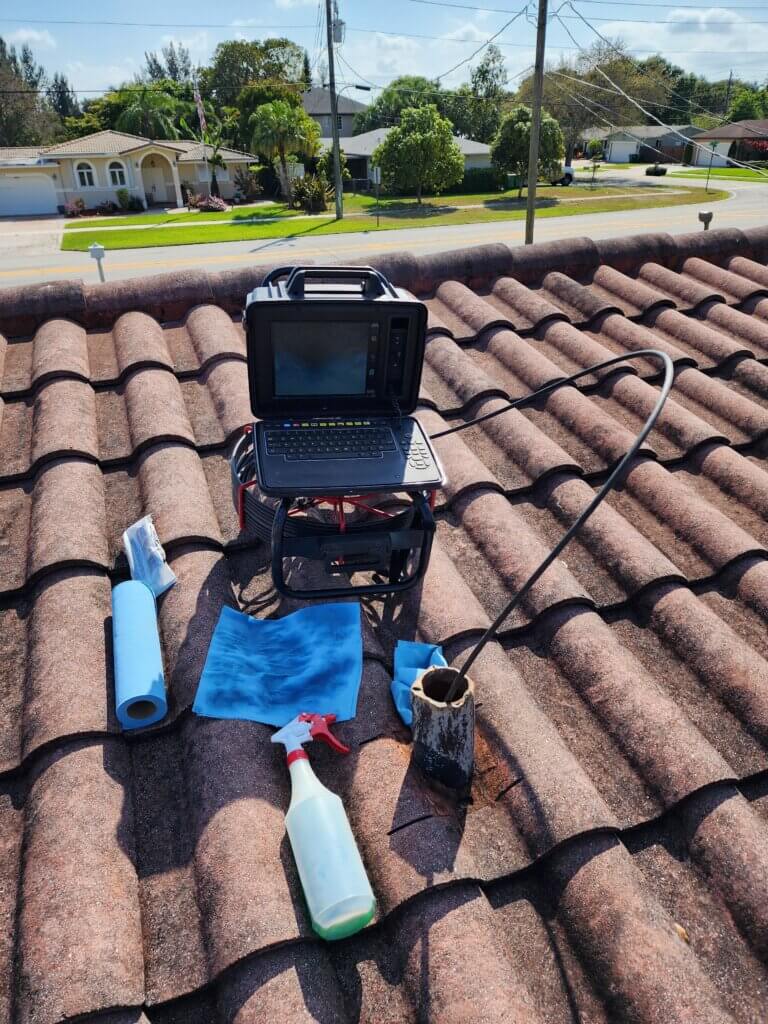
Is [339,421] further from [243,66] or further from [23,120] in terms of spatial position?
[243,66]

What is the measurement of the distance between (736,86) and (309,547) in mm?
133050

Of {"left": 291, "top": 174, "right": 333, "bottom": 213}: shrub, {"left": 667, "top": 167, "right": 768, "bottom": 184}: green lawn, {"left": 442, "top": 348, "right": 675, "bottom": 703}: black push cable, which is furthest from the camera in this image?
{"left": 667, "top": 167, "right": 768, "bottom": 184}: green lawn

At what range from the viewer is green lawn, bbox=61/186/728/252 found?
31.5m

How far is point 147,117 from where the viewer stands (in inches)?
2099

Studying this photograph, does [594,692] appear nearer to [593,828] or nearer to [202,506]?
[593,828]

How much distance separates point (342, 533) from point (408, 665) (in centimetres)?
64

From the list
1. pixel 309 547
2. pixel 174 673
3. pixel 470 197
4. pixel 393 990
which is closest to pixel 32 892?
pixel 174 673

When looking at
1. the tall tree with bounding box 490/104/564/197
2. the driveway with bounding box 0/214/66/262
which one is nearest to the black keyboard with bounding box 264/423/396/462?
the driveway with bounding box 0/214/66/262

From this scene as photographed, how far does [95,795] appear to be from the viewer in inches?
90.1

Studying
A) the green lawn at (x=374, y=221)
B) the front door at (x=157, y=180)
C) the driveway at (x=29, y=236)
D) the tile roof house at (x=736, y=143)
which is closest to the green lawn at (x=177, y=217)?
the driveway at (x=29, y=236)

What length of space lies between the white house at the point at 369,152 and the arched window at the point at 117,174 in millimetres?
15005

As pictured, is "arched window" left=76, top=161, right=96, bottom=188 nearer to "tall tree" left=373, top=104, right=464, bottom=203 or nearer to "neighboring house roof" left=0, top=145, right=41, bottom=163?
"neighboring house roof" left=0, top=145, right=41, bottom=163

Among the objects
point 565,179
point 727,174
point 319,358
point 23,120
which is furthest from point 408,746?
point 23,120

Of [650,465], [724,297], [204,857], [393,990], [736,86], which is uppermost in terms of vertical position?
[736,86]
